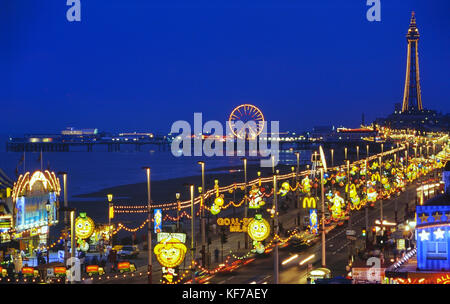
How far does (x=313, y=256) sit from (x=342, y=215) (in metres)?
11.0

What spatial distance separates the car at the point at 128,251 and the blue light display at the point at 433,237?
18967mm

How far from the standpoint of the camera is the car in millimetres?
36156

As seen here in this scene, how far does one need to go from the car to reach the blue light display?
62.2 feet

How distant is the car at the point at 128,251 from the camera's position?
119ft

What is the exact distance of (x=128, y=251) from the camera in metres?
36.7

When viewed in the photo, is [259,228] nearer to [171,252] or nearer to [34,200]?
[171,252]

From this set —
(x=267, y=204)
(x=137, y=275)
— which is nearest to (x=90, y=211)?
(x=267, y=204)

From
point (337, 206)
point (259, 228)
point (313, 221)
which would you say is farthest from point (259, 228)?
point (337, 206)

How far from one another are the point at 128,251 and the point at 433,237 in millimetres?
19937

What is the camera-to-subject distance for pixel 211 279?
93.4 feet

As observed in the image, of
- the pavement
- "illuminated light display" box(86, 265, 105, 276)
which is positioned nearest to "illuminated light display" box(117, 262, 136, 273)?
the pavement

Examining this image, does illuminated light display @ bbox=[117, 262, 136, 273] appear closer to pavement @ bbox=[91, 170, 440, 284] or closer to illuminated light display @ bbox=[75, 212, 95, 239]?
pavement @ bbox=[91, 170, 440, 284]

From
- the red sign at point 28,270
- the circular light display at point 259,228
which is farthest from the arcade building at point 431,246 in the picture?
the red sign at point 28,270
